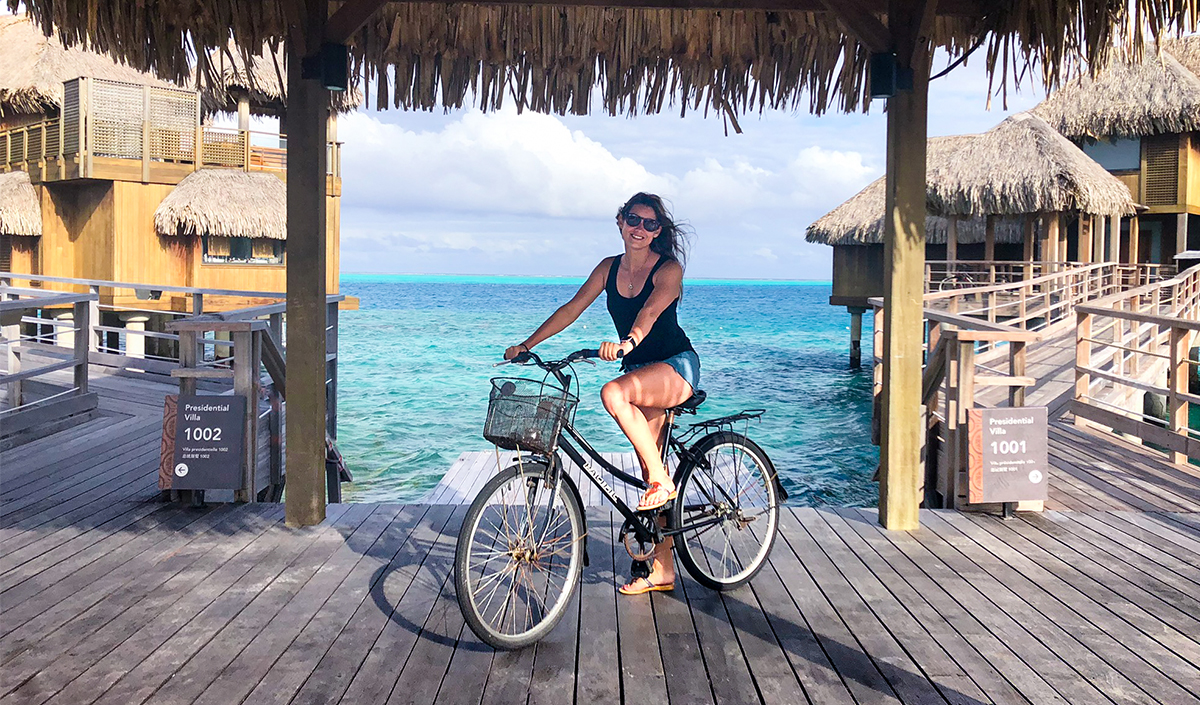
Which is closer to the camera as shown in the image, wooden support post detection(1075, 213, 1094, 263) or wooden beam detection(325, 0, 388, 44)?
wooden beam detection(325, 0, 388, 44)

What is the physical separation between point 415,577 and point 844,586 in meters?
1.64

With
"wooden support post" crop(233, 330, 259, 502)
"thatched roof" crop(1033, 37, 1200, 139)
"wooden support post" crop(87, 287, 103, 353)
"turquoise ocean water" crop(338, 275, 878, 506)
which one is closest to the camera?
"wooden support post" crop(233, 330, 259, 502)

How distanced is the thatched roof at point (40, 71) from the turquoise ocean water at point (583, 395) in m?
7.84

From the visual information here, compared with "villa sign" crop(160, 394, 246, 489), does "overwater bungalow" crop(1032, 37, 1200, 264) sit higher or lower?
higher

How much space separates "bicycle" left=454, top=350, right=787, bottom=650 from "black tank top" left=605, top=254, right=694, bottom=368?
0.20 metres

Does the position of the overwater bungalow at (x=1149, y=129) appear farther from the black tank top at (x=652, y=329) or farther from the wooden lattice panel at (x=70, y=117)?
the black tank top at (x=652, y=329)

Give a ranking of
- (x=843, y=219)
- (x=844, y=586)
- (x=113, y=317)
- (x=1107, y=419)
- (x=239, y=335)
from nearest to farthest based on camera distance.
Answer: (x=844, y=586)
(x=239, y=335)
(x=1107, y=419)
(x=113, y=317)
(x=843, y=219)

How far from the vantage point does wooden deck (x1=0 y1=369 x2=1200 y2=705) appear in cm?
275

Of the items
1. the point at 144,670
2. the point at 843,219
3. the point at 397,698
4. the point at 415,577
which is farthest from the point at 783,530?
the point at 843,219

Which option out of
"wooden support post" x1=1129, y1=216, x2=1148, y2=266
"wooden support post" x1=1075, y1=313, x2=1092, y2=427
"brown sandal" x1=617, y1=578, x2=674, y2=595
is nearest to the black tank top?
"brown sandal" x1=617, y1=578, x2=674, y2=595

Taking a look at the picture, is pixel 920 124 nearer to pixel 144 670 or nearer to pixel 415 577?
pixel 415 577

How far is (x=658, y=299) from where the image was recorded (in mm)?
3404

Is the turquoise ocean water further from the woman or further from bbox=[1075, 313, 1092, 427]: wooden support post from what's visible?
the woman

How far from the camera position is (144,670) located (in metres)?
2.81
